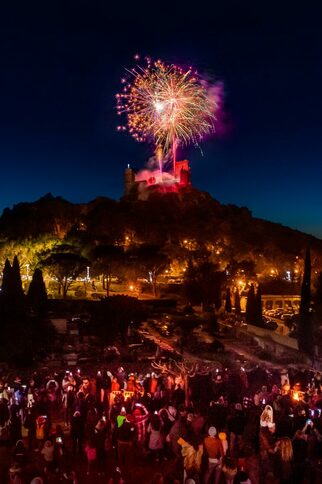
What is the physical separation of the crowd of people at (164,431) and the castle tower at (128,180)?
225ft

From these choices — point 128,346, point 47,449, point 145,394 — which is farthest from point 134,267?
point 47,449

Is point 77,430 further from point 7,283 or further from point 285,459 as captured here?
point 7,283

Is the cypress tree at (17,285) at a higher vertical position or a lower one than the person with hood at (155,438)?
higher

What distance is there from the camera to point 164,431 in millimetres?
9359

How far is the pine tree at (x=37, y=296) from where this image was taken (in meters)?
28.3

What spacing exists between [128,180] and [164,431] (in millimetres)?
73549

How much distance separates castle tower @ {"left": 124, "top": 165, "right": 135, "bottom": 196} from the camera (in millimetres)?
80356

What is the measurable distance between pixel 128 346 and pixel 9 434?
472 inches

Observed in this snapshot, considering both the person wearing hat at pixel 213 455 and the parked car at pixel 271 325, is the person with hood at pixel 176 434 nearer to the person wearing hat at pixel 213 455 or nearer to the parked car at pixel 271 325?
the person wearing hat at pixel 213 455

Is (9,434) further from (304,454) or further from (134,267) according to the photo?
(134,267)

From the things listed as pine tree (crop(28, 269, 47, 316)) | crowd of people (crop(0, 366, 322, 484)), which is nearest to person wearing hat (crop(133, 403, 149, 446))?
crowd of people (crop(0, 366, 322, 484))

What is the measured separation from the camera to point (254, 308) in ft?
92.8

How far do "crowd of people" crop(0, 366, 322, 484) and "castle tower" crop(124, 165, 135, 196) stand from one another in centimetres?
6844

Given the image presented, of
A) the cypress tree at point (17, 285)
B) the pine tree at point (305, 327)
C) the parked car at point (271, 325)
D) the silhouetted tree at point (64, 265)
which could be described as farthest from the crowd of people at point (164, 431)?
the silhouetted tree at point (64, 265)
